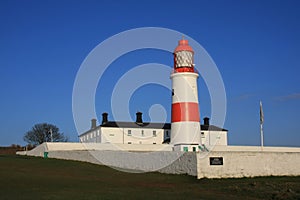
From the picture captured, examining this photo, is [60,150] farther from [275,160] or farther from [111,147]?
[275,160]

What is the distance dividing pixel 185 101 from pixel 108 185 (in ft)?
56.8

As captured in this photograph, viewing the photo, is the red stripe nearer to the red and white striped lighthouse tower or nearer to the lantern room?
the red and white striped lighthouse tower

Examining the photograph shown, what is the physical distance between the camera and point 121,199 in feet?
54.8

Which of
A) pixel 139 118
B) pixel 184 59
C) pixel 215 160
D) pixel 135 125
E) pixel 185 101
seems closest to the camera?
pixel 215 160

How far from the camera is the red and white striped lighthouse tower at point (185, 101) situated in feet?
125

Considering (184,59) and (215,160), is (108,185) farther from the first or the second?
(184,59)

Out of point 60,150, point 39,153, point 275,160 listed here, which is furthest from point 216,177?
point 39,153

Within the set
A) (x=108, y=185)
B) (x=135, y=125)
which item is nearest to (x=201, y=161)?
(x=108, y=185)

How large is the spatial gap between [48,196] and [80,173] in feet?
36.8

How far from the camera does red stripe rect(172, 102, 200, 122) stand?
38.1 m

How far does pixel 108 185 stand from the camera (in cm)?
2253

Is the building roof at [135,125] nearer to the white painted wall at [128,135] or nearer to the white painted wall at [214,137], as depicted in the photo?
the white painted wall at [128,135]

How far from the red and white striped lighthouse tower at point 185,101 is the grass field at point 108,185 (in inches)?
358

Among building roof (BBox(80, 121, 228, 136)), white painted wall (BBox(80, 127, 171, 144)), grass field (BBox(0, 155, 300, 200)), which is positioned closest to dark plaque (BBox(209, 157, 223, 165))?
grass field (BBox(0, 155, 300, 200))
